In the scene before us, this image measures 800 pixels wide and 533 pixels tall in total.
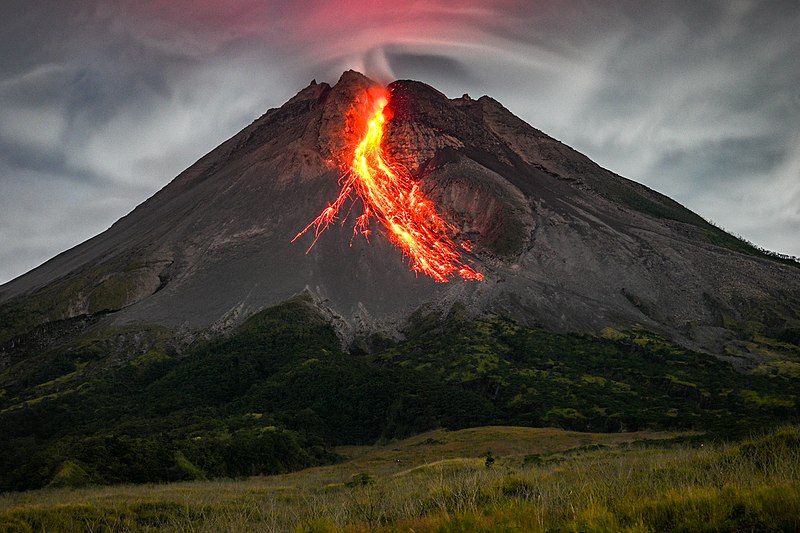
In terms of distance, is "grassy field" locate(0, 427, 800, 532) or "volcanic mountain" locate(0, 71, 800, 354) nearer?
"grassy field" locate(0, 427, 800, 532)

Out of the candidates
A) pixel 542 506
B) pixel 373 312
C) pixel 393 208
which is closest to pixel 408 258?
pixel 373 312

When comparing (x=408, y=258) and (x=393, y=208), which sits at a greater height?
(x=393, y=208)

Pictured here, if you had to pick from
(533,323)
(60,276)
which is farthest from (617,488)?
(60,276)

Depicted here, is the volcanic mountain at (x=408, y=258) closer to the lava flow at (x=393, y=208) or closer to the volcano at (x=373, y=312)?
the volcano at (x=373, y=312)

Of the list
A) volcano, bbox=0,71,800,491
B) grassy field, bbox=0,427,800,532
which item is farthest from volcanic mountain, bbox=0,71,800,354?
grassy field, bbox=0,427,800,532

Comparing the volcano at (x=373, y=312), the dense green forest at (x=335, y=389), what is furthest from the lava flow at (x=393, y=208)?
the dense green forest at (x=335, y=389)

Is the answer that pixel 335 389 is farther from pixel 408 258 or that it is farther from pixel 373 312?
pixel 408 258

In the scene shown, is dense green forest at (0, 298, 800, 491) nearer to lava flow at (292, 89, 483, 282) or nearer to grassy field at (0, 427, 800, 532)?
lava flow at (292, 89, 483, 282)
